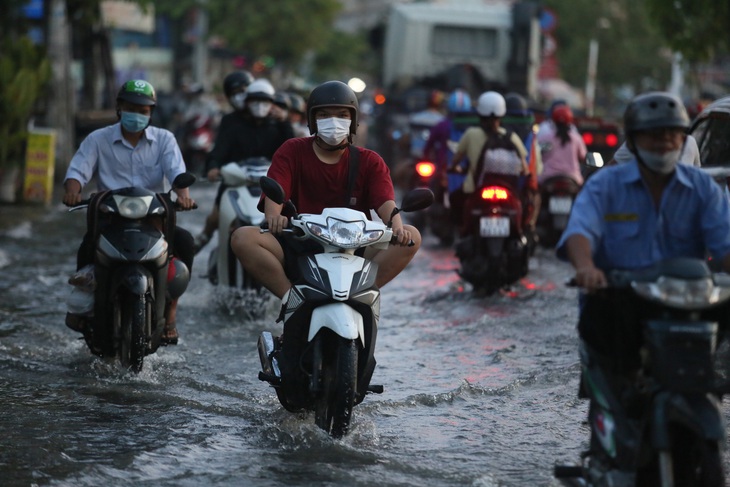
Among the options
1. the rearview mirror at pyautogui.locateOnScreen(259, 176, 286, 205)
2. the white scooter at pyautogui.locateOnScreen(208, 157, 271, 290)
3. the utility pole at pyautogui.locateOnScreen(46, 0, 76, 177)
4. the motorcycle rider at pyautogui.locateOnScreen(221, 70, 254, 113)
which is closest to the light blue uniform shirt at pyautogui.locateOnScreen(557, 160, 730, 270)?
the rearview mirror at pyautogui.locateOnScreen(259, 176, 286, 205)

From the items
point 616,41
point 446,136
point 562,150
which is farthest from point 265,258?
point 616,41

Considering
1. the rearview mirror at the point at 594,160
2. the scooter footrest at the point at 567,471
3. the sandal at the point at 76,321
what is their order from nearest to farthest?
the scooter footrest at the point at 567,471, the rearview mirror at the point at 594,160, the sandal at the point at 76,321

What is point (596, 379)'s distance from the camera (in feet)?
17.5

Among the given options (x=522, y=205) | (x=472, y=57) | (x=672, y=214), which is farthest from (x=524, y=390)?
(x=472, y=57)

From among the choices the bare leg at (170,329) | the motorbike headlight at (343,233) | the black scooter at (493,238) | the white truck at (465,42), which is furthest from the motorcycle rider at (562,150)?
the white truck at (465,42)

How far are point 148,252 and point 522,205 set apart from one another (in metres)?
5.72

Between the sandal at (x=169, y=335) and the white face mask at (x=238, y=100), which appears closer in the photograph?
the sandal at (x=169, y=335)

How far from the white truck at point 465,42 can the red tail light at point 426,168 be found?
11529 mm

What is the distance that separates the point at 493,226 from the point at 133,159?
14.1 ft

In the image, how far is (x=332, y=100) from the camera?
7.13 metres

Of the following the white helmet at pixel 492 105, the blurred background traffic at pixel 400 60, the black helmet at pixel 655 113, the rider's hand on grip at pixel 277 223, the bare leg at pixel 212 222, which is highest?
the blurred background traffic at pixel 400 60

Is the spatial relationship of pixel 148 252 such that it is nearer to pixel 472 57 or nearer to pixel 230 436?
pixel 230 436

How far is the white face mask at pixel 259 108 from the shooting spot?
11602mm

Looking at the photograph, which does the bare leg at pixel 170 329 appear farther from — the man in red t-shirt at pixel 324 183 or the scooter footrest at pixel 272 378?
the scooter footrest at pixel 272 378
